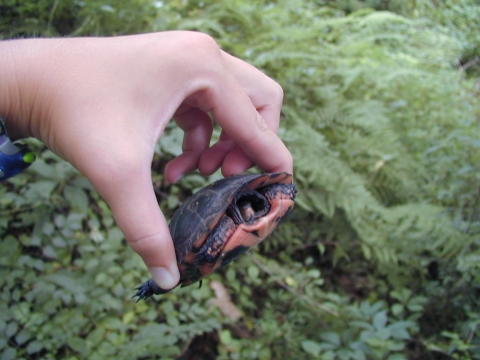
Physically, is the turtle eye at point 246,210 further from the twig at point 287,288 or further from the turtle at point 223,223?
the twig at point 287,288

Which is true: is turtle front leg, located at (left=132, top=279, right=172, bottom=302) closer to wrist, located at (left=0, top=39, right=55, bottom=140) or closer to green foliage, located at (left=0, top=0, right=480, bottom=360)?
green foliage, located at (left=0, top=0, right=480, bottom=360)

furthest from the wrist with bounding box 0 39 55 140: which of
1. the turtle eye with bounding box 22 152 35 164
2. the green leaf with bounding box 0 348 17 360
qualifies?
the green leaf with bounding box 0 348 17 360

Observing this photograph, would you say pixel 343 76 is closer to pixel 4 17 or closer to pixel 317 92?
pixel 317 92

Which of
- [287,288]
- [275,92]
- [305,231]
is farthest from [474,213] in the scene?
[275,92]

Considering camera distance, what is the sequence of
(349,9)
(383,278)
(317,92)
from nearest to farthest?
(383,278) < (317,92) < (349,9)

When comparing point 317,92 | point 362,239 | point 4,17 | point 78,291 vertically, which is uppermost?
point 4,17

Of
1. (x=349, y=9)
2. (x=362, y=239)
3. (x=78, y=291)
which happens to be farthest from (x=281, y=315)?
(x=349, y=9)
